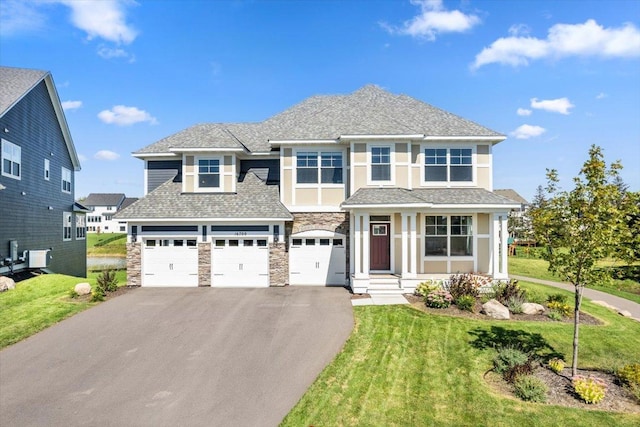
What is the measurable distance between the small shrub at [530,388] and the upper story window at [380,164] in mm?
10049

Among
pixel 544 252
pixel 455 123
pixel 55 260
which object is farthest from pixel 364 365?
pixel 55 260

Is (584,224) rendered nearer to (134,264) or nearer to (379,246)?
(379,246)

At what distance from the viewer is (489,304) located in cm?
1173

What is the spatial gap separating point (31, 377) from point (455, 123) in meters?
18.0

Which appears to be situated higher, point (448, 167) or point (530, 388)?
point (448, 167)

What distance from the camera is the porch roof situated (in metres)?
14.2

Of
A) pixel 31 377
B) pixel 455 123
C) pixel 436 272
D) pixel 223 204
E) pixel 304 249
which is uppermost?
pixel 455 123

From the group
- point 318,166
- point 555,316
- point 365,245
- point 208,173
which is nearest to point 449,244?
point 365,245

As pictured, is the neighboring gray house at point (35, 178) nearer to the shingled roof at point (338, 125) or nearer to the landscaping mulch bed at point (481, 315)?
the shingled roof at point (338, 125)

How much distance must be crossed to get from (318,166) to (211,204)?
5374mm

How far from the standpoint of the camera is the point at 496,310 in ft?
37.6

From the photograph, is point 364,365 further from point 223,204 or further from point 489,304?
point 223,204

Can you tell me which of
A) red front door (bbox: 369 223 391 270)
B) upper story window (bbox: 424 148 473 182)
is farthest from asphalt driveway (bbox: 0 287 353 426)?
upper story window (bbox: 424 148 473 182)

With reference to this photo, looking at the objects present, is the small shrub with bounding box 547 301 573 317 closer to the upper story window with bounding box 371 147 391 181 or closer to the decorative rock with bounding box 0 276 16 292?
the upper story window with bounding box 371 147 391 181
